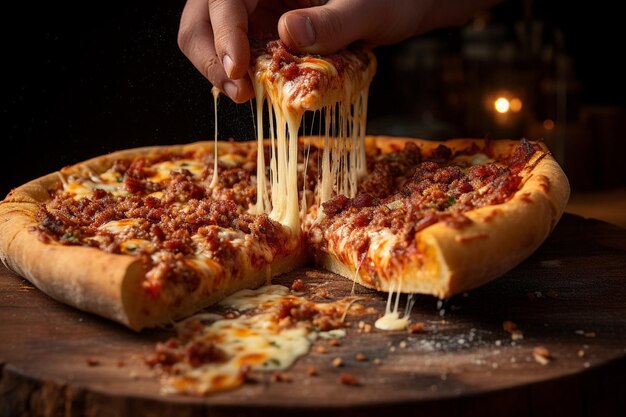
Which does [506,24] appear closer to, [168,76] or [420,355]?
[168,76]

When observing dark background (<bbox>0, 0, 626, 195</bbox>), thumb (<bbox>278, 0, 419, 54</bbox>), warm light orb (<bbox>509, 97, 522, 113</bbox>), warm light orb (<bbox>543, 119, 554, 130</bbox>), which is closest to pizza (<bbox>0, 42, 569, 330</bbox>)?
thumb (<bbox>278, 0, 419, 54</bbox>)

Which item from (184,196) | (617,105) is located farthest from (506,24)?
(184,196)

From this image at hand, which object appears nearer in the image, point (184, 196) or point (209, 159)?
point (184, 196)

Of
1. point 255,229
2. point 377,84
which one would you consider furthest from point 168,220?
point 377,84

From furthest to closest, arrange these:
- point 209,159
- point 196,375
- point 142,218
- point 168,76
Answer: point 168,76, point 209,159, point 142,218, point 196,375

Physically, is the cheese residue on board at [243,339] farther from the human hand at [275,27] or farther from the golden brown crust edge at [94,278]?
the human hand at [275,27]

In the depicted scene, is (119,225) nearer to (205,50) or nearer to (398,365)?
(205,50)
